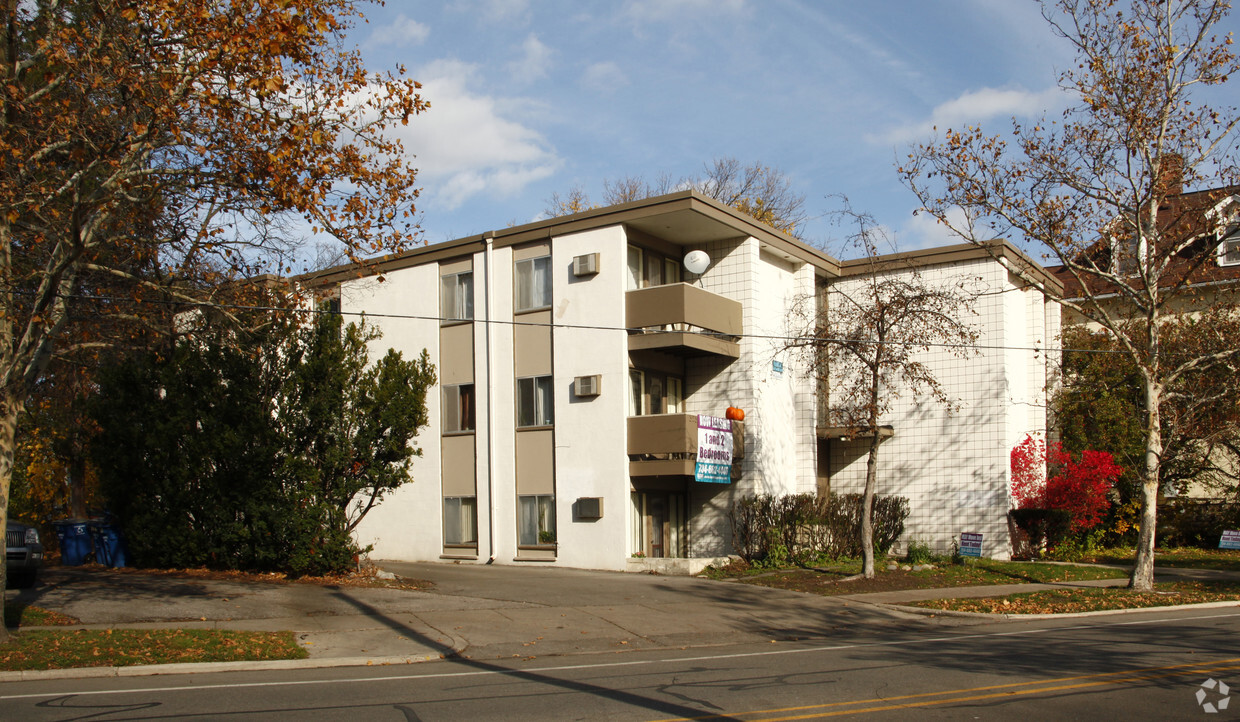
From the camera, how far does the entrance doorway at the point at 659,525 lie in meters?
24.1

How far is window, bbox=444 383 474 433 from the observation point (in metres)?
26.3

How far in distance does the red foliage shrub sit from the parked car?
75.0ft

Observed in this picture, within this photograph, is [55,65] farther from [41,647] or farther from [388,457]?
[388,457]

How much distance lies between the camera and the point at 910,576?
21.8m

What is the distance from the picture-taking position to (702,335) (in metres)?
23.5

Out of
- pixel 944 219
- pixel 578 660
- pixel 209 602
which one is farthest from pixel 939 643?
pixel 209 602

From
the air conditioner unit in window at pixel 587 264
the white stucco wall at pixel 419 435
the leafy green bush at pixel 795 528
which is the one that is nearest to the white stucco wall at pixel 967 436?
the leafy green bush at pixel 795 528

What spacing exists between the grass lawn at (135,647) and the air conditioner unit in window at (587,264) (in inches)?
497

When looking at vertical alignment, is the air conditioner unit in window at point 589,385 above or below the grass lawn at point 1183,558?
above

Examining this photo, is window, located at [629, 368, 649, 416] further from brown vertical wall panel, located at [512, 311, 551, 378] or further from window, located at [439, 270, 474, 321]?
window, located at [439, 270, 474, 321]

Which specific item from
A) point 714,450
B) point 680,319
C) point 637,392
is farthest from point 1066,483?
point 637,392

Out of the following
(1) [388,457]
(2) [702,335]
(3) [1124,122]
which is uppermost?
(3) [1124,122]

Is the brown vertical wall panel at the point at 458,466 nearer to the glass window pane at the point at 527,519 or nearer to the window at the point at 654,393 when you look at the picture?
the glass window pane at the point at 527,519

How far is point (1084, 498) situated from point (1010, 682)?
1793 centimetres
